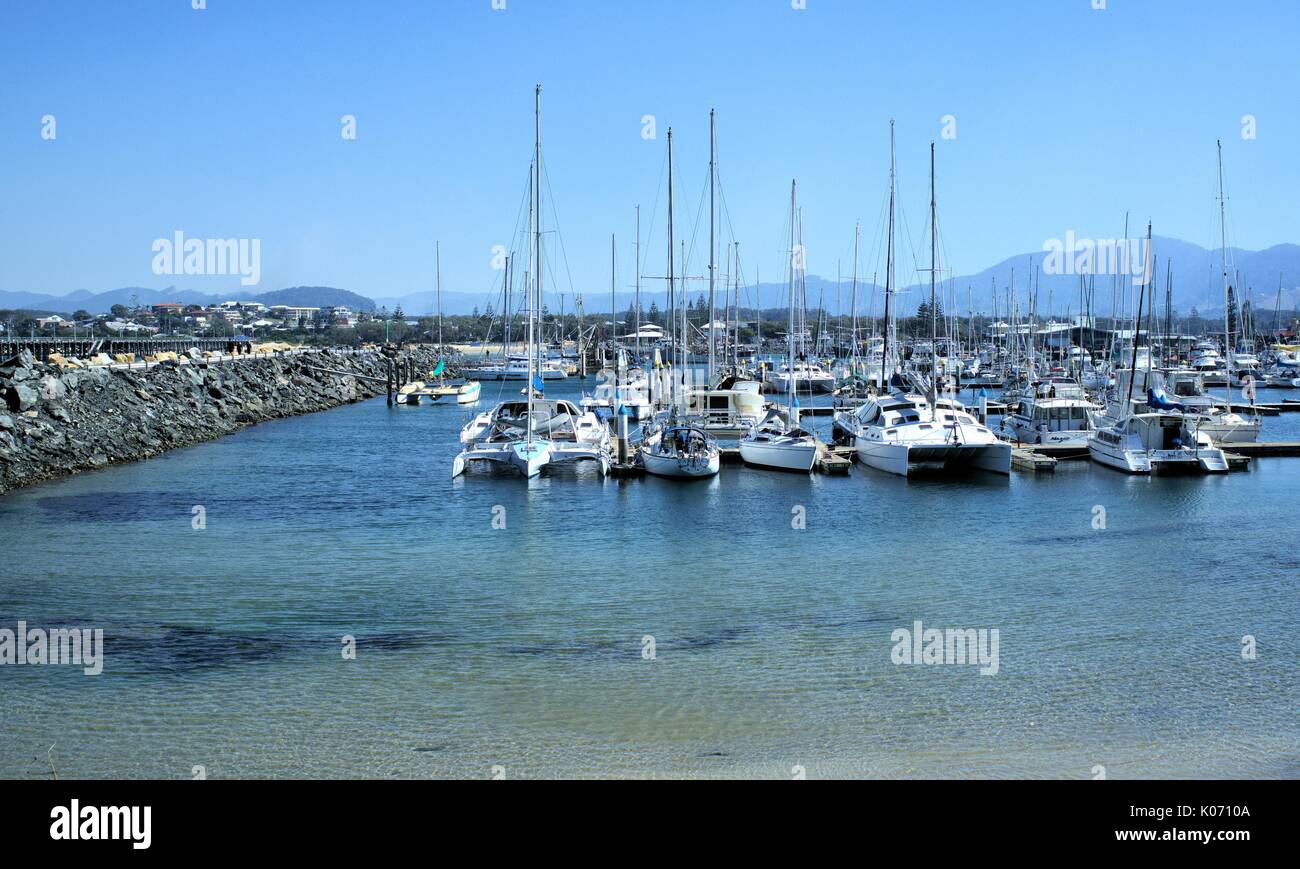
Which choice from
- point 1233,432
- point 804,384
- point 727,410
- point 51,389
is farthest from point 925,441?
point 804,384

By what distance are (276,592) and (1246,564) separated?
19517 mm

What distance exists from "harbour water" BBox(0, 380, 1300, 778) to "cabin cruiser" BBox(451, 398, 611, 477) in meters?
2.20

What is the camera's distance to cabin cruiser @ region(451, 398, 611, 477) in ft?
122

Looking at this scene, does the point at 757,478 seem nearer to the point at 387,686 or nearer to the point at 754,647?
the point at 754,647

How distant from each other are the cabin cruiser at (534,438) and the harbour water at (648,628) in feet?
7.22

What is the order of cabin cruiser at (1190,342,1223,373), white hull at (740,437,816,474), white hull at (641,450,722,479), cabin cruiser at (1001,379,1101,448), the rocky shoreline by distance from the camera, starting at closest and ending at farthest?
white hull at (641,450,722,479) → the rocky shoreline → white hull at (740,437,816,474) → cabin cruiser at (1001,379,1101,448) → cabin cruiser at (1190,342,1223,373)

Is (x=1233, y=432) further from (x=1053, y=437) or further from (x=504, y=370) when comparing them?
(x=504, y=370)

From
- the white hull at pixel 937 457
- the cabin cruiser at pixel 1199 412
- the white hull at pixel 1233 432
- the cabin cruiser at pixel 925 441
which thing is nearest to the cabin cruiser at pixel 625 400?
the cabin cruiser at pixel 925 441

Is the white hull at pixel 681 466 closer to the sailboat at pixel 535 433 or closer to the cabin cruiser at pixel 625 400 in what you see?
the sailboat at pixel 535 433

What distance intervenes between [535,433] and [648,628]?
2159 centimetres

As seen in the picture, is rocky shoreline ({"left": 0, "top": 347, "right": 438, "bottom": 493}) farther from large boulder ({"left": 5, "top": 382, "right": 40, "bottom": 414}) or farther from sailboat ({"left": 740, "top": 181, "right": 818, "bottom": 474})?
sailboat ({"left": 740, "top": 181, "right": 818, "bottom": 474})

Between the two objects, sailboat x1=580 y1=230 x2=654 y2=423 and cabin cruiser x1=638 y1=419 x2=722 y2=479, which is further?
sailboat x1=580 y1=230 x2=654 y2=423

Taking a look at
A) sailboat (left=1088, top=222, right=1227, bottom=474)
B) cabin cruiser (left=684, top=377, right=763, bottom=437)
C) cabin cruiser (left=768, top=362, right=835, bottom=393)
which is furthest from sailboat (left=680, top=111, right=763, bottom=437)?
cabin cruiser (left=768, top=362, right=835, bottom=393)

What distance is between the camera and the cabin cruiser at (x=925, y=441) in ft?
123
